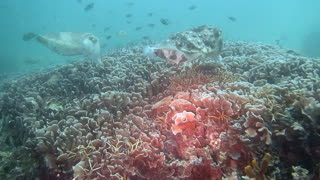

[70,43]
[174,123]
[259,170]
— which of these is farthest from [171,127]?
[70,43]

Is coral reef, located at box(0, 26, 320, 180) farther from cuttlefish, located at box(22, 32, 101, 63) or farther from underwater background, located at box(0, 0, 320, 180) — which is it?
cuttlefish, located at box(22, 32, 101, 63)

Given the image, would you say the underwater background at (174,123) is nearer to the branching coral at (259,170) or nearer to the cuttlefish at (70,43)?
the branching coral at (259,170)

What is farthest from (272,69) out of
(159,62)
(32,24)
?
(32,24)

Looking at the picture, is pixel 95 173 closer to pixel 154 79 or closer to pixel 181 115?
pixel 181 115

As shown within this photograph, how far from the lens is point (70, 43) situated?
10.6m

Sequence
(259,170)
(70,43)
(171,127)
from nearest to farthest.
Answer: (259,170) < (171,127) < (70,43)

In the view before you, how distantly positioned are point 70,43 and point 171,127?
776 centimetres

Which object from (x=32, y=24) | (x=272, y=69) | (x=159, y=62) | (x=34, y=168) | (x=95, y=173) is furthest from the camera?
(x=32, y=24)

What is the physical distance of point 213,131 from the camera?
4.16 m

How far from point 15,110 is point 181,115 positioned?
177 inches

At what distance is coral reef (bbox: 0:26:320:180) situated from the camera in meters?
3.52

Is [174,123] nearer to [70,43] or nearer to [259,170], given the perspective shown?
[259,170]

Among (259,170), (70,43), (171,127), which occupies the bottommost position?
(70,43)

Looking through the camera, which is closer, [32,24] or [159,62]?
[159,62]
